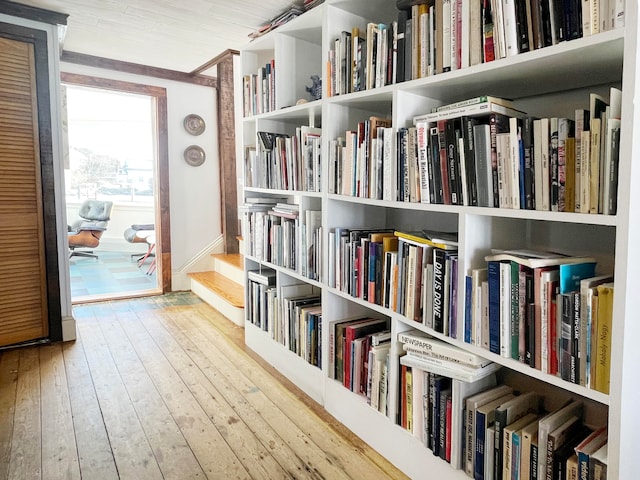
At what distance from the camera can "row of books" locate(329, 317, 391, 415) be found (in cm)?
187

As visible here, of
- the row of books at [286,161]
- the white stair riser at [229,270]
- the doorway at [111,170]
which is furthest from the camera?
the doorway at [111,170]

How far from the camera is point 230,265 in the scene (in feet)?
13.9

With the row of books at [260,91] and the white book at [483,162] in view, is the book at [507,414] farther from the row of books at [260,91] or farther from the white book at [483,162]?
the row of books at [260,91]

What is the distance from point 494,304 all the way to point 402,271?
42 cm

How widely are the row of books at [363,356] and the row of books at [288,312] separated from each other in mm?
165

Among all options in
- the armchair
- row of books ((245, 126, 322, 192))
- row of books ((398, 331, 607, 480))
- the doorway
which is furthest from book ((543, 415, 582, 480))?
the armchair

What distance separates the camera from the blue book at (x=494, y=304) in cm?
133

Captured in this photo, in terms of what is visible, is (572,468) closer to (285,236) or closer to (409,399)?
(409,399)

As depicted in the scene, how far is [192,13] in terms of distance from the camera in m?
2.81

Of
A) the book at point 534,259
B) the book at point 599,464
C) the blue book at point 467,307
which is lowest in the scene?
the book at point 599,464

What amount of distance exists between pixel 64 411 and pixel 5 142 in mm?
1770

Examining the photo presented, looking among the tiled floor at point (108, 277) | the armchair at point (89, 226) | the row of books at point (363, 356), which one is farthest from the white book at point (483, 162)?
the armchair at point (89, 226)

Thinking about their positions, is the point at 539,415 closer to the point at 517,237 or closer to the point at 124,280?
the point at 517,237

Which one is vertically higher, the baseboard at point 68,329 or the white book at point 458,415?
the white book at point 458,415
